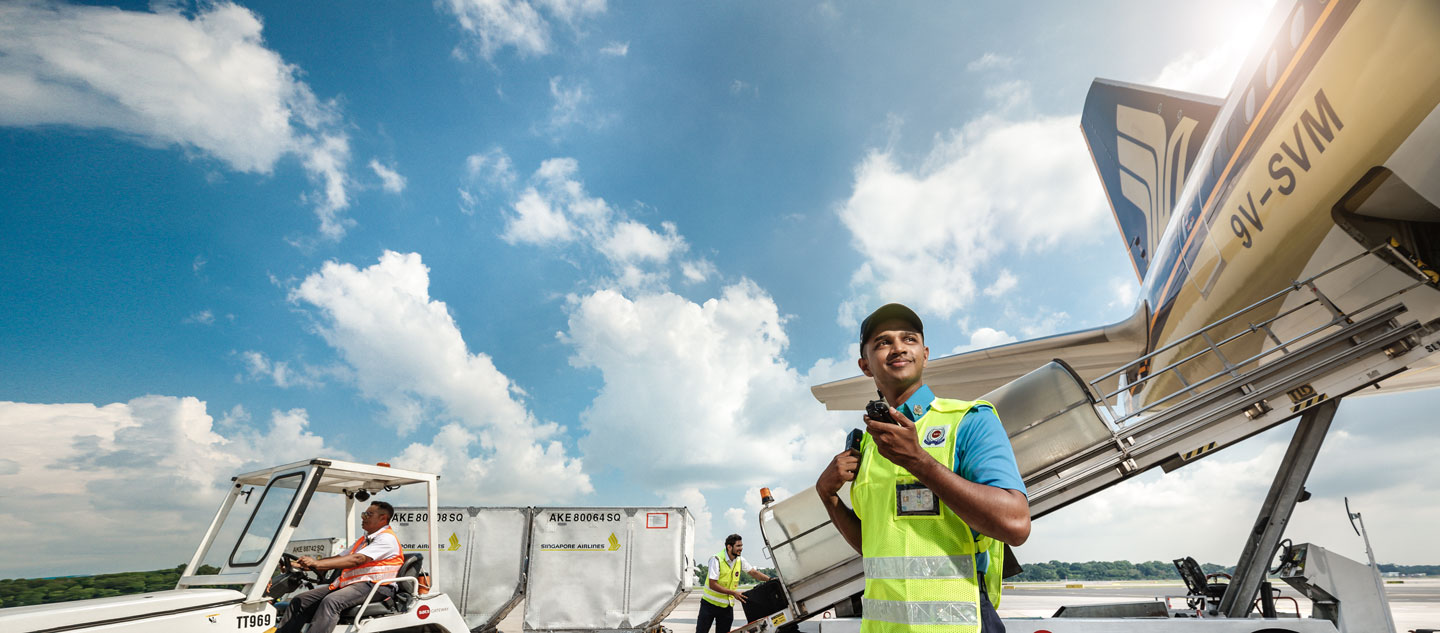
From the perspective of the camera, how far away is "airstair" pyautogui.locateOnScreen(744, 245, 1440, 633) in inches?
188

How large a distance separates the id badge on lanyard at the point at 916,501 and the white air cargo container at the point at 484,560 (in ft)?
36.1

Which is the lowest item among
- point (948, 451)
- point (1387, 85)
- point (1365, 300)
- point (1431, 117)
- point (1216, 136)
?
point (948, 451)

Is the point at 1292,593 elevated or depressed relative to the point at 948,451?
depressed

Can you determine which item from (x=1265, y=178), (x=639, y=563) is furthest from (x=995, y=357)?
(x=639, y=563)

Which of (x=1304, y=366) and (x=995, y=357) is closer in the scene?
(x=1304, y=366)

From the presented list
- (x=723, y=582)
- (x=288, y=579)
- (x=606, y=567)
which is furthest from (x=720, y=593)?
(x=288, y=579)

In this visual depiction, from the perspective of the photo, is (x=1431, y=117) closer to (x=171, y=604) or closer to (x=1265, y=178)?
(x=1265, y=178)

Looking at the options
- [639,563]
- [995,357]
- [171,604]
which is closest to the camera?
[171,604]

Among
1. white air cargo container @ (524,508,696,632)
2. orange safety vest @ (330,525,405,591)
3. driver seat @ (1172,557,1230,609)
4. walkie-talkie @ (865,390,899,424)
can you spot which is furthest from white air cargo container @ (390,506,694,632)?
walkie-talkie @ (865,390,899,424)

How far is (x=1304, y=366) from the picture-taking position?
16.0ft

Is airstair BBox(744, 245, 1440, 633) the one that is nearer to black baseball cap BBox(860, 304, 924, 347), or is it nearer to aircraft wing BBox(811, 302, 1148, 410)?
black baseball cap BBox(860, 304, 924, 347)

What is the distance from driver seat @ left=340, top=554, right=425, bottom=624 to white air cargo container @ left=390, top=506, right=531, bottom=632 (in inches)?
252

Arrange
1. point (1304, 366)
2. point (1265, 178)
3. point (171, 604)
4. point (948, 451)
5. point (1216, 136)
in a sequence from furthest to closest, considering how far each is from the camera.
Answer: point (1216, 136)
point (1265, 178)
point (1304, 366)
point (171, 604)
point (948, 451)

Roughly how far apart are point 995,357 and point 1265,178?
475cm
